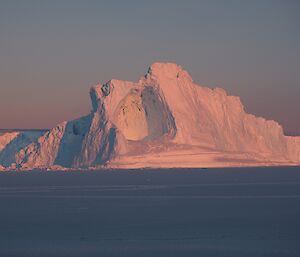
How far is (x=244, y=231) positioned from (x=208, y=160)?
3284 inches

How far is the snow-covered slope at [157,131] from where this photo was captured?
120188 millimetres

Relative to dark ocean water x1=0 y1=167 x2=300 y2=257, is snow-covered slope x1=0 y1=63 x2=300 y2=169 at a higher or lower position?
lower

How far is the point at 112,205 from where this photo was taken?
59344mm

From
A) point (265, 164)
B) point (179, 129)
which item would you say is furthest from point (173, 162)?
point (265, 164)

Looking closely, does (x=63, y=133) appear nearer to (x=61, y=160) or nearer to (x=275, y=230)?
(x=61, y=160)

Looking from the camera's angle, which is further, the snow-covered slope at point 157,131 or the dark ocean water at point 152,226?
the snow-covered slope at point 157,131

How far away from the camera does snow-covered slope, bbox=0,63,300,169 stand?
120 metres

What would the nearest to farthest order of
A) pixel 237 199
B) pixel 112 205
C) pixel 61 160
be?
pixel 112 205 < pixel 237 199 < pixel 61 160

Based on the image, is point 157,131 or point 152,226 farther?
point 157,131

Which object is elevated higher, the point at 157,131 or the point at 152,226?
the point at 152,226

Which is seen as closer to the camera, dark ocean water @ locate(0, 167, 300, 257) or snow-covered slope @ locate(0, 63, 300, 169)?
dark ocean water @ locate(0, 167, 300, 257)

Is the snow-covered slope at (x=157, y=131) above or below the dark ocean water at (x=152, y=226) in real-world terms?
below

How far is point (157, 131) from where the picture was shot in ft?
415

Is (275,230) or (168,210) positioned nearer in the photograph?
(275,230)
